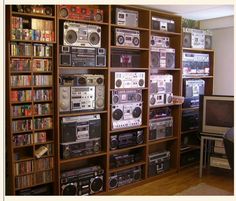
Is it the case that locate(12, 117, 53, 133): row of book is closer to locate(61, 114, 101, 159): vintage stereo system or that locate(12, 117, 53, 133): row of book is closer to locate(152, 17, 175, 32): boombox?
locate(61, 114, 101, 159): vintage stereo system

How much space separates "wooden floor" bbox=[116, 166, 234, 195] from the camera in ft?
12.3

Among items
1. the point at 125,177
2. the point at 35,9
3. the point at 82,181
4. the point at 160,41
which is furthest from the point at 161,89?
the point at 35,9

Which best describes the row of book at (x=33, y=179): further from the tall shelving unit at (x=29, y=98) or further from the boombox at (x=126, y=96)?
the boombox at (x=126, y=96)

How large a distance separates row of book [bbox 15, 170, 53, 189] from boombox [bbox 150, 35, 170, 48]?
1.99m

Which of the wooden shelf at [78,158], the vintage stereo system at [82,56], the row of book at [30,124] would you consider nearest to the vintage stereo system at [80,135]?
the wooden shelf at [78,158]

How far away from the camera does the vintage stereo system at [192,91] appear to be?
448 centimetres

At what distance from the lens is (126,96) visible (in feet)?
12.3

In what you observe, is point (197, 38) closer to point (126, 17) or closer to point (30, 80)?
point (126, 17)

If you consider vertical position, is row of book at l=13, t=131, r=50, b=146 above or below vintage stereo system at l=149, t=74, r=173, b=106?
below

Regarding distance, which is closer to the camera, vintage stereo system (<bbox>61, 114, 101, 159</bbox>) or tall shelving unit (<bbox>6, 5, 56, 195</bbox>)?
tall shelving unit (<bbox>6, 5, 56, 195</bbox>)

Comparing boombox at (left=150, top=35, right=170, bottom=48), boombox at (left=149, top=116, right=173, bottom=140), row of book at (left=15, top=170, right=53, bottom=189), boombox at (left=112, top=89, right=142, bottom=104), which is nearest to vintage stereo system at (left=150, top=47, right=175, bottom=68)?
boombox at (left=150, top=35, right=170, bottom=48)

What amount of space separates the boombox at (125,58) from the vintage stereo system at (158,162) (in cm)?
120

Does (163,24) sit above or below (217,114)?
above

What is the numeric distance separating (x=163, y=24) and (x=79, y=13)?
1.28m
